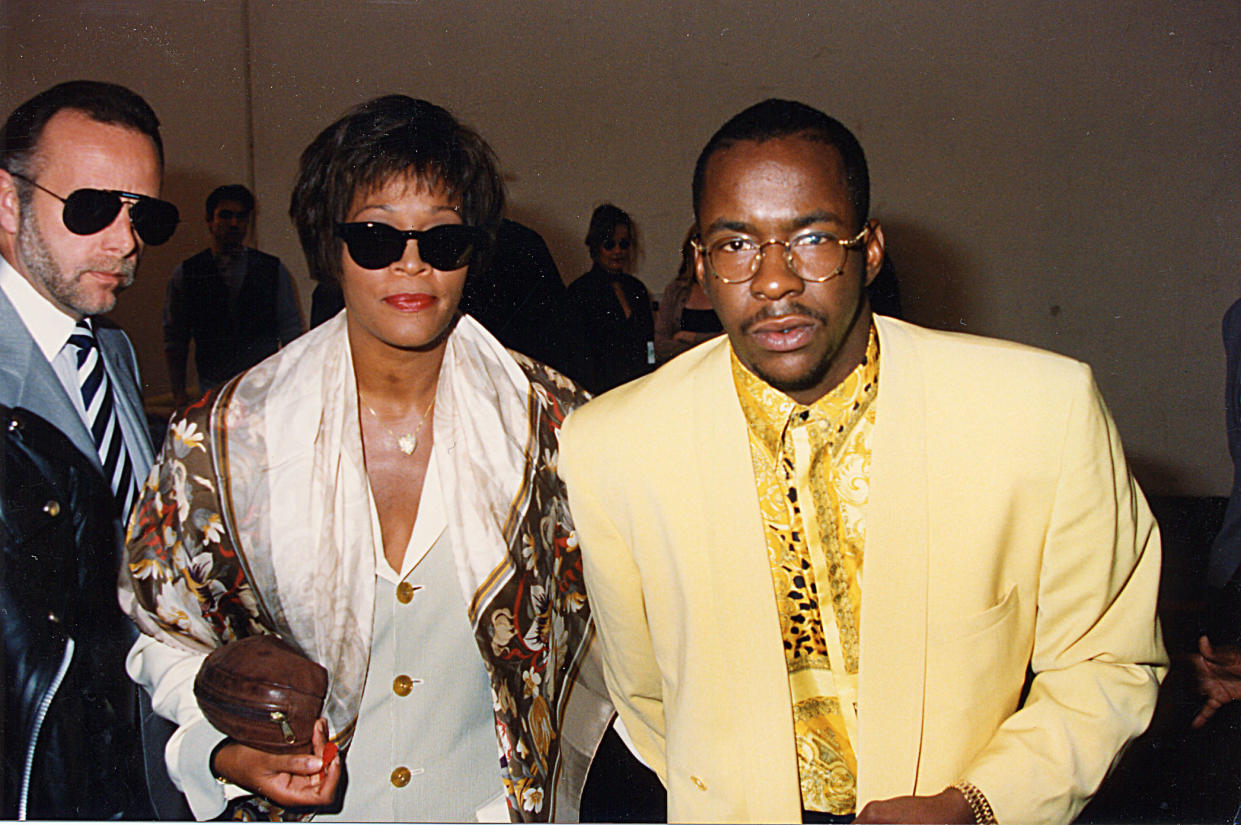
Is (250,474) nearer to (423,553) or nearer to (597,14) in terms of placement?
(423,553)

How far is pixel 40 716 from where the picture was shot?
7.18 feet

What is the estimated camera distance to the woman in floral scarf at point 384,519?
2.04 meters

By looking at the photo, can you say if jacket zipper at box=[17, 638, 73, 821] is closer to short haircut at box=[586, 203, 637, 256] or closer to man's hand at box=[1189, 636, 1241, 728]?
short haircut at box=[586, 203, 637, 256]

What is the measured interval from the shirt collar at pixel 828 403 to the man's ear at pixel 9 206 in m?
1.51

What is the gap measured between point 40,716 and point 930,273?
2098mm

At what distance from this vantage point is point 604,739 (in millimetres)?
2166

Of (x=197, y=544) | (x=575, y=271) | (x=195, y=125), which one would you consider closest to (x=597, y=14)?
(x=575, y=271)

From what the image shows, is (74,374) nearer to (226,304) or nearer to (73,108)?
(226,304)

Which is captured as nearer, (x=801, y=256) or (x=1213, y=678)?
(x=801, y=256)

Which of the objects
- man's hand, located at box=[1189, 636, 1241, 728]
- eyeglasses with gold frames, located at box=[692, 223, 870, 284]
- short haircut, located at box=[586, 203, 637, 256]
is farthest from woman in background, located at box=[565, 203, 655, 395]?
man's hand, located at box=[1189, 636, 1241, 728]

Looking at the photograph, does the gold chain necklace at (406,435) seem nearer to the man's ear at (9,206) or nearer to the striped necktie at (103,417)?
the striped necktie at (103,417)

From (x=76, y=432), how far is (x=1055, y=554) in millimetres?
1886

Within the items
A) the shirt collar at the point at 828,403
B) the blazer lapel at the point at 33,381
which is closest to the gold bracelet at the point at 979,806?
the shirt collar at the point at 828,403

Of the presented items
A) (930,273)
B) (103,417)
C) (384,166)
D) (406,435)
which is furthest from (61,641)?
(930,273)
